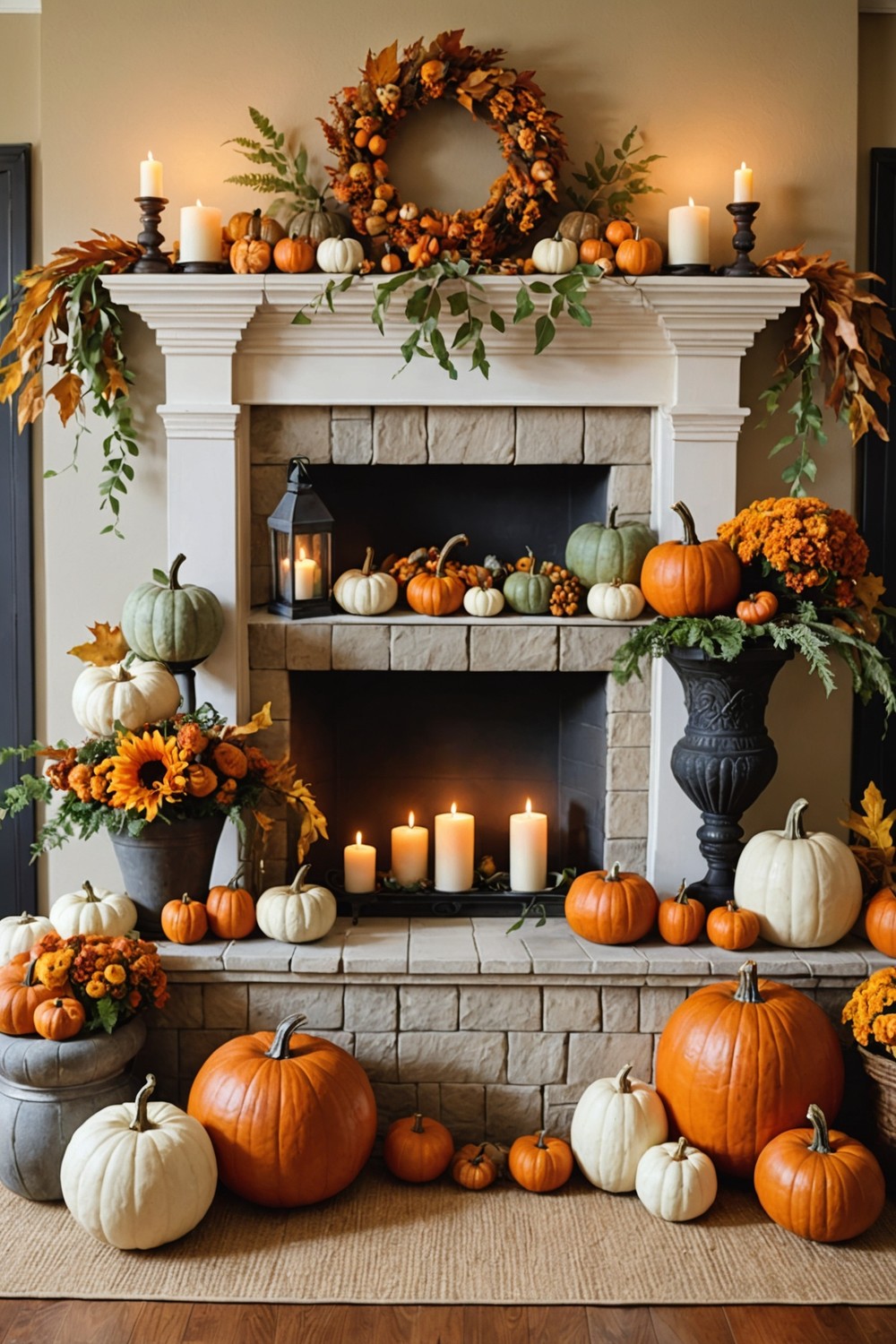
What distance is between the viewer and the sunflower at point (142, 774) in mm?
2809

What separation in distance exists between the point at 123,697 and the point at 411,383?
1.06m

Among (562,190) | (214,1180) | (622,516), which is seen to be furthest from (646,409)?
(214,1180)

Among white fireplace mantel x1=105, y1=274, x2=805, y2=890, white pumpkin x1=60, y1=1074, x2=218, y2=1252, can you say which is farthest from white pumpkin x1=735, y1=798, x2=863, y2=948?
white pumpkin x1=60, y1=1074, x2=218, y2=1252

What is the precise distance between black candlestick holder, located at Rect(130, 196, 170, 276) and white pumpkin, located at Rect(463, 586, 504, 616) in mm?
1109

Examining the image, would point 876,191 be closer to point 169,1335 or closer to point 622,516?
point 622,516

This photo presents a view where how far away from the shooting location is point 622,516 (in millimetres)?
3273

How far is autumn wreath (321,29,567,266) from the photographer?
304 cm

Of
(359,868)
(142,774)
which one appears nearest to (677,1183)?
(359,868)

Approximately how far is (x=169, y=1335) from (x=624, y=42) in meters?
3.05

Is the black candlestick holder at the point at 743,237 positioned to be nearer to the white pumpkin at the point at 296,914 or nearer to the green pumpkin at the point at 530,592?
the green pumpkin at the point at 530,592

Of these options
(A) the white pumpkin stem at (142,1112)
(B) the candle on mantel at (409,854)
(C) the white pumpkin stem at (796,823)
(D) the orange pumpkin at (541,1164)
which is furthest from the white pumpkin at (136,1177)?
(C) the white pumpkin stem at (796,823)

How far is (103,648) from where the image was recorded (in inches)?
124

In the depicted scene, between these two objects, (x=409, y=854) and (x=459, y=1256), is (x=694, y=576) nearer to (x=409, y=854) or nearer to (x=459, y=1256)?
(x=409, y=854)

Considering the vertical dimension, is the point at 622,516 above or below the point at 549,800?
above
